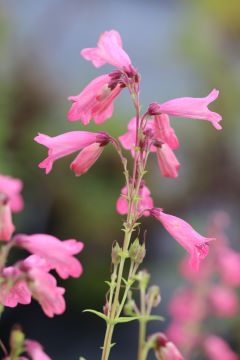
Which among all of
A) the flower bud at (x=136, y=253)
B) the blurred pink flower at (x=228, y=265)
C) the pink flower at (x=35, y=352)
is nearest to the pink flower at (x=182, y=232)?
the flower bud at (x=136, y=253)

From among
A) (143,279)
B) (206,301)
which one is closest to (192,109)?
(143,279)

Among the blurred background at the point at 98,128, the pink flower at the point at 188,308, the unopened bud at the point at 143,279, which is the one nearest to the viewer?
the unopened bud at the point at 143,279

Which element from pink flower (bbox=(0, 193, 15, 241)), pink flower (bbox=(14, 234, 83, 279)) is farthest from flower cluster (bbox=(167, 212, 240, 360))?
pink flower (bbox=(0, 193, 15, 241))

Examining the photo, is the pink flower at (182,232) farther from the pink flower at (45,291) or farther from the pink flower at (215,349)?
the pink flower at (215,349)

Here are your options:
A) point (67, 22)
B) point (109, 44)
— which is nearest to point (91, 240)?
point (67, 22)

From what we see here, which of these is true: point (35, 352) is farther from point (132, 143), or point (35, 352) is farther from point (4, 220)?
point (132, 143)
